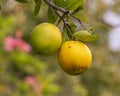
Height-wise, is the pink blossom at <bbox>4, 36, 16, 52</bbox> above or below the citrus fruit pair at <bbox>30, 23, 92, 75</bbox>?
below

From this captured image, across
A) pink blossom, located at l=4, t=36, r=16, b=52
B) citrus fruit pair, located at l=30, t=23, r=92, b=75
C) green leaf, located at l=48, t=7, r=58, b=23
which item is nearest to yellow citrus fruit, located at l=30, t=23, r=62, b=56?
citrus fruit pair, located at l=30, t=23, r=92, b=75

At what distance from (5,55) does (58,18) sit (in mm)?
2715

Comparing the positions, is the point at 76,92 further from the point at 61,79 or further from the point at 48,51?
the point at 48,51

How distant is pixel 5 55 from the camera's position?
3.88 meters

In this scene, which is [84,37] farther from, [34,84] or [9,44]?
[34,84]

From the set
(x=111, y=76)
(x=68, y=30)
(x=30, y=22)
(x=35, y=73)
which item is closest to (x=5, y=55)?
(x=35, y=73)

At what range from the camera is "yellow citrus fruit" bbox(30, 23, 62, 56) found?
109 cm

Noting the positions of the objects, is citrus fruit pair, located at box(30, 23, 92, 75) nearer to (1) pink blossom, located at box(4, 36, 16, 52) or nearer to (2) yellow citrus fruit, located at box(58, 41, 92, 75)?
(2) yellow citrus fruit, located at box(58, 41, 92, 75)

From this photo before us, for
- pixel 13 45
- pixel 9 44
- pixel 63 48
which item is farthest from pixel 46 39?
pixel 13 45

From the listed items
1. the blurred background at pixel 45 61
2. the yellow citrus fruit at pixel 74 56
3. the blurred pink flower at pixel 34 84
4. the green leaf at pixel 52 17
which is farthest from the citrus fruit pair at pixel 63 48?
the blurred pink flower at pixel 34 84

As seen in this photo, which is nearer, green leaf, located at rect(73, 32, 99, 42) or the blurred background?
green leaf, located at rect(73, 32, 99, 42)

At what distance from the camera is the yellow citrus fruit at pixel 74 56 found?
108 centimetres

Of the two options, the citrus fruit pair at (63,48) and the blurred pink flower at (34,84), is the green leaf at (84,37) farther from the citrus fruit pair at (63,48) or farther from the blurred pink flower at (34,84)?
the blurred pink flower at (34,84)

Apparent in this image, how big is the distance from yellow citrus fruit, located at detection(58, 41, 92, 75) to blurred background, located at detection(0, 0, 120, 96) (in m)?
1.21
